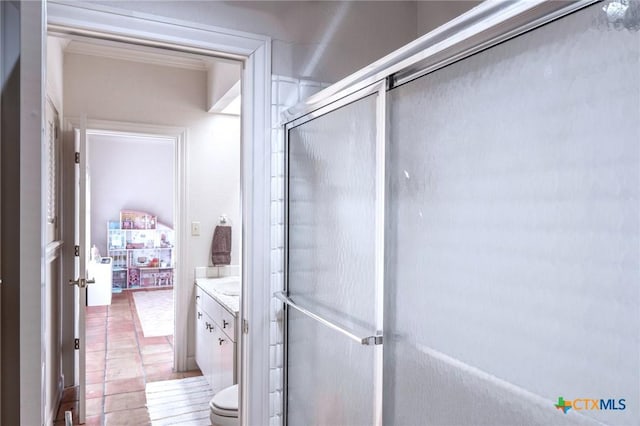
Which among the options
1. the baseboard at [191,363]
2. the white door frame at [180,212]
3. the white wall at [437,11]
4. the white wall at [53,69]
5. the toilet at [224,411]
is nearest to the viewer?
the white wall at [437,11]

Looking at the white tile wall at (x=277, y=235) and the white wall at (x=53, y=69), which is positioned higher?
the white wall at (x=53, y=69)

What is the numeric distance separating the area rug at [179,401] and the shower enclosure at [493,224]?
1.95m

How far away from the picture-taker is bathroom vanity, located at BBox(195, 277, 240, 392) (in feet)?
9.00

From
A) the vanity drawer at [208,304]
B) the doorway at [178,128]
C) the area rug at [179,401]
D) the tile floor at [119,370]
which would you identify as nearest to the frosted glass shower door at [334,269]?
the vanity drawer at [208,304]

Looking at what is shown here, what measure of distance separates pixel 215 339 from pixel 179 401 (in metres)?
0.57

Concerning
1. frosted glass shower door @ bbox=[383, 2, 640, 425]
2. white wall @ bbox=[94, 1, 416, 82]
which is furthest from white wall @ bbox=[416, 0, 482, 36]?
frosted glass shower door @ bbox=[383, 2, 640, 425]

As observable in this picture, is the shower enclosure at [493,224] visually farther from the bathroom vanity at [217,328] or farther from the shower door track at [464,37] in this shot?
the bathroom vanity at [217,328]

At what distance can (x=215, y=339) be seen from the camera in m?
3.11

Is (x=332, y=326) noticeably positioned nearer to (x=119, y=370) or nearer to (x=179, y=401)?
(x=179, y=401)

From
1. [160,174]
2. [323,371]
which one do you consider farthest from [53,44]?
[160,174]

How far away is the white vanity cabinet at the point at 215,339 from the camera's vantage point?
275 centimetres

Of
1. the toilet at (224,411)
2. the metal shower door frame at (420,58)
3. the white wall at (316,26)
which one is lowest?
the toilet at (224,411)

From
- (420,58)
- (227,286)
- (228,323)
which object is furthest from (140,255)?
(420,58)

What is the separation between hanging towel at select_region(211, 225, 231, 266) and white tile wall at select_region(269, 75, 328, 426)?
87.6 inches
